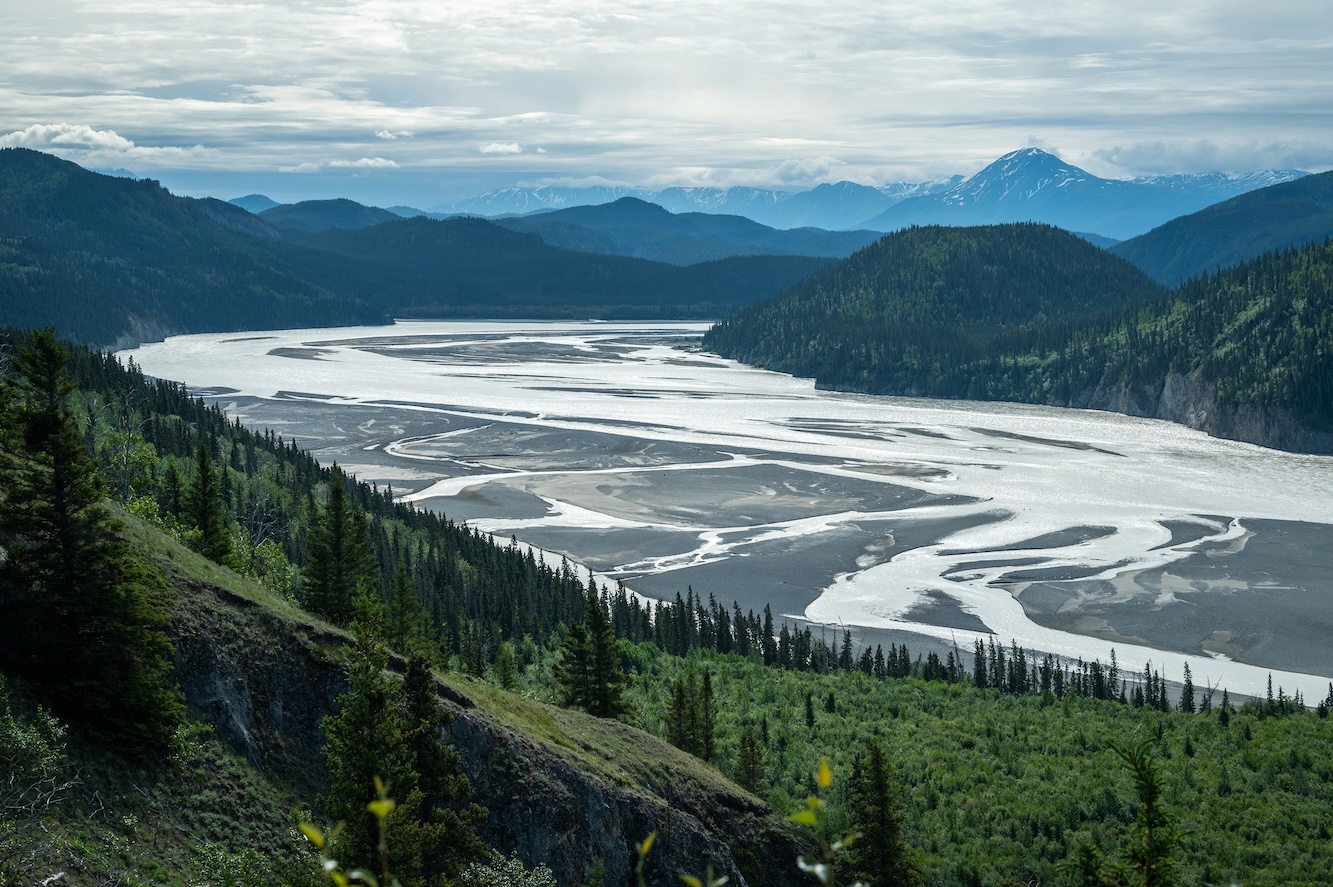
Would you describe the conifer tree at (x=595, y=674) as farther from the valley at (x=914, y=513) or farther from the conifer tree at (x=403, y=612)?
the valley at (x=914, y=513)

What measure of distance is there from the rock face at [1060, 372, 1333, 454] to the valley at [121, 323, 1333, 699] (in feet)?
11.0

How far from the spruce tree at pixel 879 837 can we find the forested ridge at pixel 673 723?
9cm

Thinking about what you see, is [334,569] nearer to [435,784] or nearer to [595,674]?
[595,674]

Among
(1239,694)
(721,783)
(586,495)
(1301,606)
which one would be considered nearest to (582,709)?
(721,783)

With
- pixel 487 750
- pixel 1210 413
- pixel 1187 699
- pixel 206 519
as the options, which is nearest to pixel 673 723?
pixel 487 750

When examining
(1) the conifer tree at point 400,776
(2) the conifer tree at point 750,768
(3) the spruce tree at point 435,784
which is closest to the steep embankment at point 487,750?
(1) the conifer tree at point 400,776

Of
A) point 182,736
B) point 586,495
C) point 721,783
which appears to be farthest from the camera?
point 586,495

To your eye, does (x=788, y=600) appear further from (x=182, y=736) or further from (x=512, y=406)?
(x=512, y=406)

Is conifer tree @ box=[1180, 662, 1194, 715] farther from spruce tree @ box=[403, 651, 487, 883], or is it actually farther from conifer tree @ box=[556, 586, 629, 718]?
spruce tree @ box=[403, 651, 487, 883]

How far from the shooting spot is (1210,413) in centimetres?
17062

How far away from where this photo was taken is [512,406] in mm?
180125

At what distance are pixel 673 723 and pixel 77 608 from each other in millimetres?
23916

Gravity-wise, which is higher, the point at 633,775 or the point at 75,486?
the point at 75,486

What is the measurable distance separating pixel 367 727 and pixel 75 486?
349 inches
